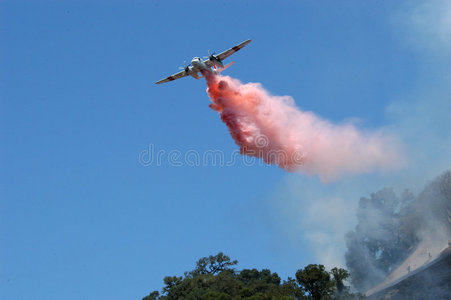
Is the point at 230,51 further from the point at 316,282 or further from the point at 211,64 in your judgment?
the point at 316,282

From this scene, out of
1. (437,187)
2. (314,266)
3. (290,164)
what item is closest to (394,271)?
(437,187)

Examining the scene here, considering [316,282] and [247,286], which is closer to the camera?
[316,282]

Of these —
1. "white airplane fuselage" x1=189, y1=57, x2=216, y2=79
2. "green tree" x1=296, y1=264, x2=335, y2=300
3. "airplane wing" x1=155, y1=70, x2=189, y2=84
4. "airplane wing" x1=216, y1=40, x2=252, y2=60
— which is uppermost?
"airplane wing" x1=155, y1=70, x2=189, y2=84

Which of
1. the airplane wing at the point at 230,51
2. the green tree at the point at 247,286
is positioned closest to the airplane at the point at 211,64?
the airplane wing at the point at 230,51

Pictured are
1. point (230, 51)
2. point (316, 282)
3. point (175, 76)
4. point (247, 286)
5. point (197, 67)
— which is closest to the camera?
point (197, 67)

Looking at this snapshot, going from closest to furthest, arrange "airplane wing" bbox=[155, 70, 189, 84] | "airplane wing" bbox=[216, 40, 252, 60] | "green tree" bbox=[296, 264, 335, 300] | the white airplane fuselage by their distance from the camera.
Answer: the white airplane fuselage, "airplane wing" bbox=[216, 40, 252, 60], "airplane wing" bbox=[155, 70, 189, 84], "green tree" bbox=[296, 264, 335, 300]

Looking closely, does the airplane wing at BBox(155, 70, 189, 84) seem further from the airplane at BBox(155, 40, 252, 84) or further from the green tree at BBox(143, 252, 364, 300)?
the green tree at BBox(143, 252, 364, 300)

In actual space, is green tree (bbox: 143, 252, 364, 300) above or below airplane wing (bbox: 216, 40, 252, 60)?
below

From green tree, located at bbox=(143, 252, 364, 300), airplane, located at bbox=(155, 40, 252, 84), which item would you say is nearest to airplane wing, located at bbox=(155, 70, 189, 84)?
airplane, located at bbox=(155, 40, 252, 84)

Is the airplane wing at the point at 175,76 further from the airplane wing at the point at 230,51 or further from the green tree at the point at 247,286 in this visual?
the green tree at the point at 247,286

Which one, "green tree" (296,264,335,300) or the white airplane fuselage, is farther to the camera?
"green tree" (296,264,335,300)

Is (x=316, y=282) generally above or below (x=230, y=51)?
below

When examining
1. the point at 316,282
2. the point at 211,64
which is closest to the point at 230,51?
the point at 211,64

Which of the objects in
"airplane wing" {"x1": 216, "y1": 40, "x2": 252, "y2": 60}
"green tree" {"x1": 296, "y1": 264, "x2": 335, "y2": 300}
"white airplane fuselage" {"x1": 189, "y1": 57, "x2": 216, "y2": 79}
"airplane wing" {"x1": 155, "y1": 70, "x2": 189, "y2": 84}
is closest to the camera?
"white airplane fuselage" {"x1": 189, "y1": 57, "x2": 216, "y2": 79}
